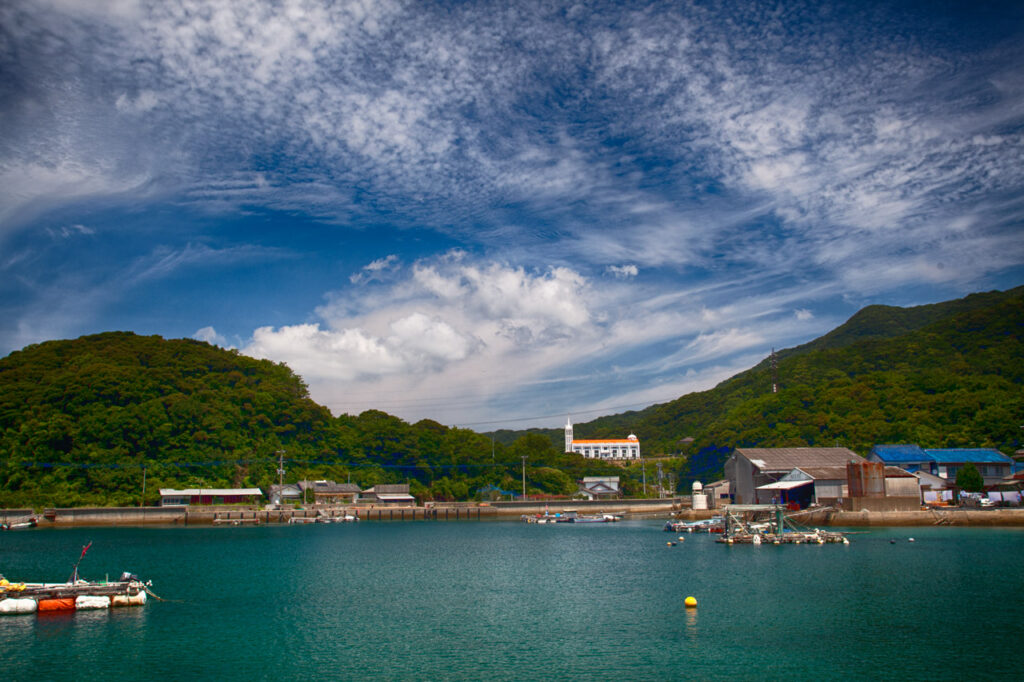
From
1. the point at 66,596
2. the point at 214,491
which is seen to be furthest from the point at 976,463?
the point at 214,491

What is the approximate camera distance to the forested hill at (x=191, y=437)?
84312mm

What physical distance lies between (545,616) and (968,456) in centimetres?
6311

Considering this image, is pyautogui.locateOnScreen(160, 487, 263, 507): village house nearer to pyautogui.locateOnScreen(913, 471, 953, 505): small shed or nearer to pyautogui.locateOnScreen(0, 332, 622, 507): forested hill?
pyautogui.locateOnScreen(0, 332, 622, 507): forested hill

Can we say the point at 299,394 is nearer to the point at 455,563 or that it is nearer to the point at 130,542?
the point at 130,542

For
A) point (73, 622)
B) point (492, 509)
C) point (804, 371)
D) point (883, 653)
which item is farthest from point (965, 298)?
point (73, 622)

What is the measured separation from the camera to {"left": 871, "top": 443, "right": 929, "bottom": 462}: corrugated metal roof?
70250 mm

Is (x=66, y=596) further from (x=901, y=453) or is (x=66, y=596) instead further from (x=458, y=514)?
(x=901, y=453)

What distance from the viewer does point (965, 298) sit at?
180 m

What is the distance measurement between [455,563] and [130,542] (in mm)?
30755

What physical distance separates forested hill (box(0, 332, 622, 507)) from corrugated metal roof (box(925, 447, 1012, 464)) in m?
52.3

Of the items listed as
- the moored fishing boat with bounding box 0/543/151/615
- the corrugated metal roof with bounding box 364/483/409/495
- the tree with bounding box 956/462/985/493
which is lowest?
the corrugated metal roof with bounding box 364/483/409/495

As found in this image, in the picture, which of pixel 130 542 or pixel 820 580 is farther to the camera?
pixel 130 542

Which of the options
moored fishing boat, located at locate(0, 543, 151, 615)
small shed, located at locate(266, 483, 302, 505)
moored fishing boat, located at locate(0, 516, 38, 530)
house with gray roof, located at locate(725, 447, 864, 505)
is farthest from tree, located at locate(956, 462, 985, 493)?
moored fishing boat, located at locate(0, 516, 38, 530)

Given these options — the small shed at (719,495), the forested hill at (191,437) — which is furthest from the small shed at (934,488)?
the forested hill at (191,437)
